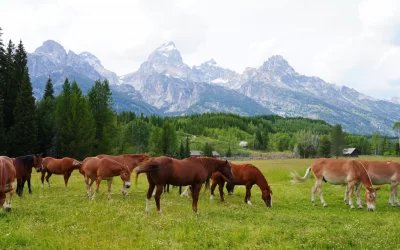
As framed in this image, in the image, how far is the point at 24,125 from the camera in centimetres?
5688

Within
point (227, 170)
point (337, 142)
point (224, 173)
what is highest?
point (337, 142)

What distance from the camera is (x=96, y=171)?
2012 centimetres

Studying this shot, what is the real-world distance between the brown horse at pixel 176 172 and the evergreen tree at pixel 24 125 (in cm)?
4811

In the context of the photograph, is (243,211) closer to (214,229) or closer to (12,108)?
(214,229)

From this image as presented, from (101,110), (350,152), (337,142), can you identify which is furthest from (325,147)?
(101,110)

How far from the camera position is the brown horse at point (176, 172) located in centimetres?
1545

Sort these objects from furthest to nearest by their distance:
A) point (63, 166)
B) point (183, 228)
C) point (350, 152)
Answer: point (350, 152)
point (63, 166)
point (183, 228)

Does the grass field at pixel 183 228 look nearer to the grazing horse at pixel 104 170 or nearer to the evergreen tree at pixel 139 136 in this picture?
the grazing horse at pixel 104 170

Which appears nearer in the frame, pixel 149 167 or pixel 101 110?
pixel 149 167

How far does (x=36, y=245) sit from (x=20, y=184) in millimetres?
11936

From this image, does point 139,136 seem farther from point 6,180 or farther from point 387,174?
point 6,180

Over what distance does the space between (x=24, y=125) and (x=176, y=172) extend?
49753mm

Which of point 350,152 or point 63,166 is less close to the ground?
point 350,152

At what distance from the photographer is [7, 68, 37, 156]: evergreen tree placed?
183 ft
